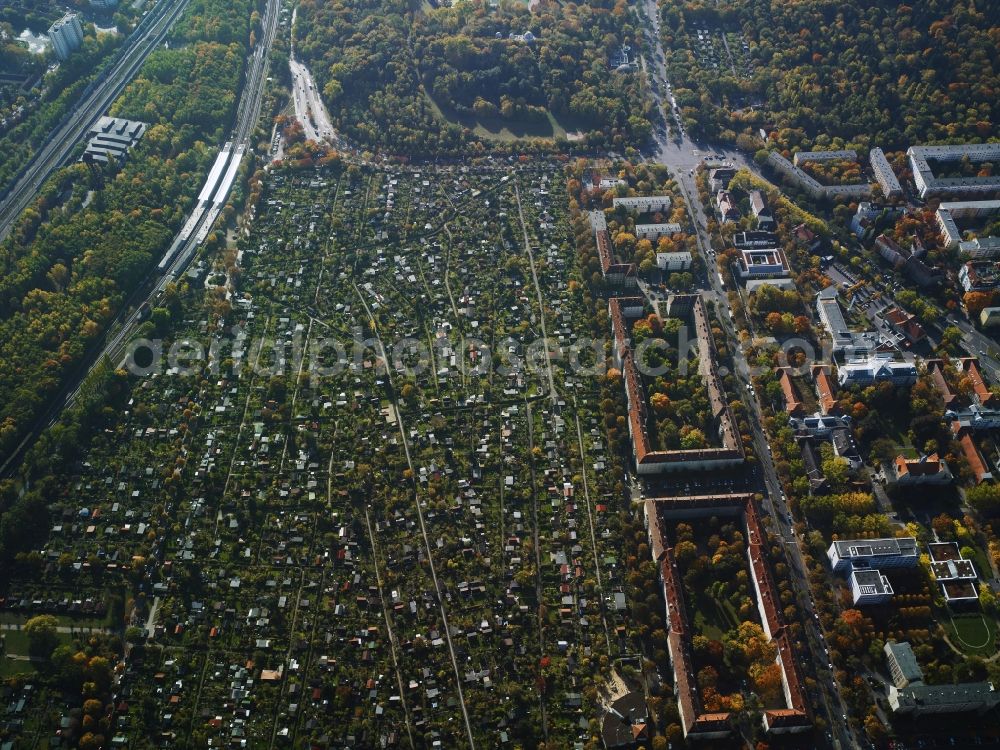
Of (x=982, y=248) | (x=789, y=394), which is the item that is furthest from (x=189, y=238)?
(x=982, y=248)

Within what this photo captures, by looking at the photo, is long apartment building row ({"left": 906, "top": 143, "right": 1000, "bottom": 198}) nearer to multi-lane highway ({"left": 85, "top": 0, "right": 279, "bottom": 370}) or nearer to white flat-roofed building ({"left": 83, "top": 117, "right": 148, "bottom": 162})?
multi-lane highway ({"left": 85, "top": 0, "right": 279, "bottom": 370})

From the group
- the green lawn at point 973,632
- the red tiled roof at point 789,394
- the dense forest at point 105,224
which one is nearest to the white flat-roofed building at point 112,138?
the dense forest at point 105,224

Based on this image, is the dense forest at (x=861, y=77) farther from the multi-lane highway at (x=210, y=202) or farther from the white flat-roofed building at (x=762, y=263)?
the multi-lane highway at (x=210, y=202)

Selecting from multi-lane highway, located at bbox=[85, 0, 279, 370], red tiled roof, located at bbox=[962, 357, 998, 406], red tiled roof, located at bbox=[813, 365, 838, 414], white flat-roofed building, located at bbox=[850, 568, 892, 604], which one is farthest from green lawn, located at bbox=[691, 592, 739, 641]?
multi-lane highway, located at bbox=[85, 0, 279, 370]

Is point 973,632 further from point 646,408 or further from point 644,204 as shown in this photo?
point 644,204

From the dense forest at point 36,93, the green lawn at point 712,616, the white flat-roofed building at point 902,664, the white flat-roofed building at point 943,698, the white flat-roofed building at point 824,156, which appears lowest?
the white flat-roofed building at point 943,698

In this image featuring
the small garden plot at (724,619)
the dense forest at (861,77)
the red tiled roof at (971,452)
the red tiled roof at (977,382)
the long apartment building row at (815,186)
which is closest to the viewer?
the small garden plot at (724,619)
